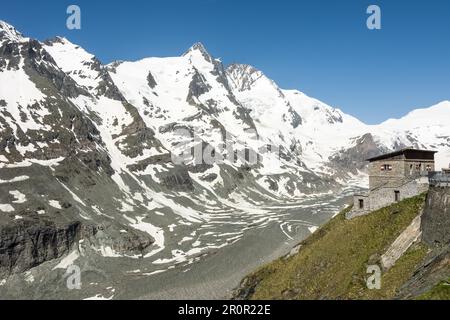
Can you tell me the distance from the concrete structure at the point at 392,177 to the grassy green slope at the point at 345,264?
2.68 metres

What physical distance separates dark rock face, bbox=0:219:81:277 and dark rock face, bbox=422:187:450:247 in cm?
11882

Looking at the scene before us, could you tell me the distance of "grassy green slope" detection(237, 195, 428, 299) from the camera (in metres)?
38.9

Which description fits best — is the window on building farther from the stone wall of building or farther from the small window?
the small window

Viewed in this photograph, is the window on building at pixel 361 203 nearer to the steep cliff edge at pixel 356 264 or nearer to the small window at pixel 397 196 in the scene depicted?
the steep cliff edge at pixel 356 264

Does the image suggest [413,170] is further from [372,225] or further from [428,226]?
[428,226]

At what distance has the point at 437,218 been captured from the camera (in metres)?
39.1

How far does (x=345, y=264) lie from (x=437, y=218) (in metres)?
11.1

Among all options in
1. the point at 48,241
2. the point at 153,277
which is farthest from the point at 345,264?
the point at 48,241

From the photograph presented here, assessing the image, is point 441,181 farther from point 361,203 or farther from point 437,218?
point 361,203

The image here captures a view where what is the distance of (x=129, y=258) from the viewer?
14062 cm

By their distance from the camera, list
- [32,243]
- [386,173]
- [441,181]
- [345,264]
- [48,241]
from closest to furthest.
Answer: [441,181] < [345,264] < [386,173] < [32,243] < [48,241]

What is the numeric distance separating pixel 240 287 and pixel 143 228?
110 m

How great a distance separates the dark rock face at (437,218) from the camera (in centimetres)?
3728

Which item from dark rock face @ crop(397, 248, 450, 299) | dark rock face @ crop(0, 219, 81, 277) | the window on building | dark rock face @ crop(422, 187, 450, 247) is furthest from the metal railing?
dark rock face @ crop(0, 219, 81, 277)
